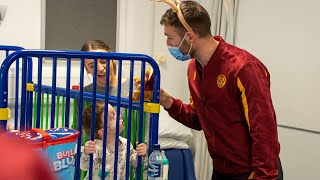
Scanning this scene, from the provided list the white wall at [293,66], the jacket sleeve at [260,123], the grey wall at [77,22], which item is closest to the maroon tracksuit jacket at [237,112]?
the jacket sleeve at [260,123]

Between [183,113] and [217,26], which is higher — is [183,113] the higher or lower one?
the lower one

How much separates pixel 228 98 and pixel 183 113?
0.39m

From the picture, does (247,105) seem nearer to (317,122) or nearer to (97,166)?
(97,166)

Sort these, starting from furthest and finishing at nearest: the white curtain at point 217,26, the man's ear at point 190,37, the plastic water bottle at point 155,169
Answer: the white curtain at point 217,26, the man's ear at point 190,37, the plastic water bottle at point 155,169

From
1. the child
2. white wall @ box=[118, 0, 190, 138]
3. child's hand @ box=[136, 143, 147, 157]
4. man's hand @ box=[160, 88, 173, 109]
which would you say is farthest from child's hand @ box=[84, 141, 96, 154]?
white wall @ box=[118, 0, 190, 138]

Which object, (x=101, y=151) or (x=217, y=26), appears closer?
(x=101, y=151)

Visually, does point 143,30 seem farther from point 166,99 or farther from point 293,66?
point 166,99

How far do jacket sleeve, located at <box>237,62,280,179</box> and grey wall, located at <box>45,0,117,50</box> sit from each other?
7.48ft

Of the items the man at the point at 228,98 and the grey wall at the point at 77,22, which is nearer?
the man at the point at 228,98

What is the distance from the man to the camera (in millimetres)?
1782

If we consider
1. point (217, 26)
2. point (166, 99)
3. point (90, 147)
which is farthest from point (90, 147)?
point (217, 26)

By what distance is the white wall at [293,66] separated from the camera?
2.92 metres

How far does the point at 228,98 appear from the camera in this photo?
1915mm

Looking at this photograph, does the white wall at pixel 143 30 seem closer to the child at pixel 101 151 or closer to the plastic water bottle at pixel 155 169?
the child at pixel 101 151
